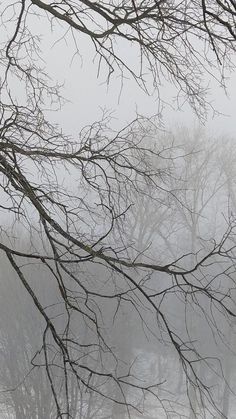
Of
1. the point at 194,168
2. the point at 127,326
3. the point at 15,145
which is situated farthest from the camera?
the point at 194,168

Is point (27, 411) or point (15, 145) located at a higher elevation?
point (27, 411)

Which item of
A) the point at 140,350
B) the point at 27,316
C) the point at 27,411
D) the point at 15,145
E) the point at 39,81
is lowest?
the point at 15,145

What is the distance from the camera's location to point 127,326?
17344 millimetres

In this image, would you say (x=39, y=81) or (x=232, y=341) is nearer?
(x=39, y=81)

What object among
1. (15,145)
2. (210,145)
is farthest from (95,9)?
(210,145)

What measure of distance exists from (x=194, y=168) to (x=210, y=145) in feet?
3.84

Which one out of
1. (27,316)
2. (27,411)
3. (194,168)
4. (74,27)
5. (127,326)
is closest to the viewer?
(74,27)

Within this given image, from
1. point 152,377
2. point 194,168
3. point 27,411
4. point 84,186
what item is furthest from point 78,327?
point 84,186

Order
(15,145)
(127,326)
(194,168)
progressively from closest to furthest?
1. (15,145)
2. (127,326)
3. (194,168)

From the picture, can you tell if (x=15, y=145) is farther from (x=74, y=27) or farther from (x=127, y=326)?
(x=127, y=326)

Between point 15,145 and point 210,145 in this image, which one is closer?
point 15,145

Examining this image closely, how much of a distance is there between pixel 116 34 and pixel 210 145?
17181 millimetres

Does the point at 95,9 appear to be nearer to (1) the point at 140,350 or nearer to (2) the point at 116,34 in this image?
(2) the point at 116,34

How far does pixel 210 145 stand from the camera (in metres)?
20.8
